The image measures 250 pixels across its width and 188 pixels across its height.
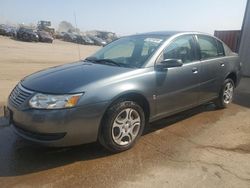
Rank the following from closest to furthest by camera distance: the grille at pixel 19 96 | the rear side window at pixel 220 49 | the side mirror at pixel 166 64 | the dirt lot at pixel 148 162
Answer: the dirt lot at pixel 148 162
the grille at pixel 19 96
the side mirror at pixel 166 64
the rear side window at pixel 220 49

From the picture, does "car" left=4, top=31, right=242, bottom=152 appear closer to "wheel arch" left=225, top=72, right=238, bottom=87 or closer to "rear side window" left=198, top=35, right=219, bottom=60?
"rear side window" left=198, top=35, right=219, bottom=60

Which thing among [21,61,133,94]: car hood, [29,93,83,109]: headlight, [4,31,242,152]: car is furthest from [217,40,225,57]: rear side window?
[29,93,83,109]: headlight

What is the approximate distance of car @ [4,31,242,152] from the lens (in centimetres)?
356

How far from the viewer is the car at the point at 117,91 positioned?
3557mm

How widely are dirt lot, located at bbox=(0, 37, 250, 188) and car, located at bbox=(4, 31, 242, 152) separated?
287 millimetres

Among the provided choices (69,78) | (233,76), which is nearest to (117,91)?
(69,78)

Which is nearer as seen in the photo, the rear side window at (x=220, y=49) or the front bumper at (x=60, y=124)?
the front bumper at (x=60, y=124)

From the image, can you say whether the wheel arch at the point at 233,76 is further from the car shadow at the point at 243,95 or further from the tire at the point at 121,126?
the tire at the point at 121,126

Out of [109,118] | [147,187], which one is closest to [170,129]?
[109,118]

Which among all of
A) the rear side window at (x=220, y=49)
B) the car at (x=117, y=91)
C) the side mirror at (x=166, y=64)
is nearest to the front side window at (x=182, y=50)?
the car at (x=117, y=91)

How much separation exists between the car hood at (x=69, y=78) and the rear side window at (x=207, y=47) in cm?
185

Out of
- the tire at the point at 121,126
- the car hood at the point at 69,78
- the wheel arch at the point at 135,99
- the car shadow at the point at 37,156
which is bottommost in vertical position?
the car shadow at the point at 37,156

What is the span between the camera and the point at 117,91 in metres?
3.85

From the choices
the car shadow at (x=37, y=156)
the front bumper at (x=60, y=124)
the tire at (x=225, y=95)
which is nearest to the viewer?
the front bumper at (x=60, y=124)
